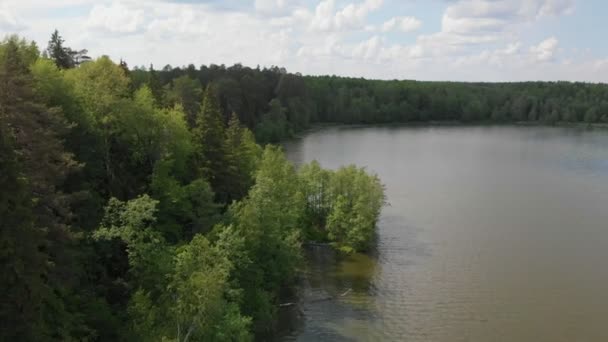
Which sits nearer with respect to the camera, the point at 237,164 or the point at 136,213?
the point at 136,213

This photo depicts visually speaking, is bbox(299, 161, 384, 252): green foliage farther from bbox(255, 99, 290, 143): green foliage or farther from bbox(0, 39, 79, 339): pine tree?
bbox(255, 99, 290, 143): green foliage

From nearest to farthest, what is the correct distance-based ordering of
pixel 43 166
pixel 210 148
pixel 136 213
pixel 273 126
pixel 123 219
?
pixel 43 166 < pixel 136 213 < pixel 123 219 < pixel 210 148 < pixel 273 126

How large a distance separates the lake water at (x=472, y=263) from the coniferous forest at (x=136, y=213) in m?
3.09

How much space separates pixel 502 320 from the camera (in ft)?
96.9

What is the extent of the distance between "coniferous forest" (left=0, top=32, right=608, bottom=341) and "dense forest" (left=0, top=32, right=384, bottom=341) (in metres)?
0.06

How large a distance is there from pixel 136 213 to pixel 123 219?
38.0 inches

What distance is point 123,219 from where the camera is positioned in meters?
21.2

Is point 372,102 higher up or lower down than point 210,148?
higher up

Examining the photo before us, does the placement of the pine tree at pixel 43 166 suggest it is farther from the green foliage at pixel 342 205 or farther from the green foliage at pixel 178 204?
the green foliage at pixel 342 205

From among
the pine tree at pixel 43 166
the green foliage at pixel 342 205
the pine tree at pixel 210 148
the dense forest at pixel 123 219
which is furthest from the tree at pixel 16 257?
the green foliage at pixel 342 205

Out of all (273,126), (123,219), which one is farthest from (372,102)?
(123,219)

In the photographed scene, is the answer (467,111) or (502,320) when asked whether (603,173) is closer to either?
(502,320)

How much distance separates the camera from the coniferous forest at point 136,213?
16.4 meters

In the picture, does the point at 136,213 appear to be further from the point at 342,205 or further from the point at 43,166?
the point at 342,205
